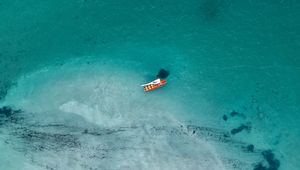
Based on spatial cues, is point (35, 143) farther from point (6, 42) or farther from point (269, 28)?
point (269, 28)

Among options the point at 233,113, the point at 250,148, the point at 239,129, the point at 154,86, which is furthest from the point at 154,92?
the point at 250,148

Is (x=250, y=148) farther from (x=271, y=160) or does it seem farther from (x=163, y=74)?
(x=163, y=74)

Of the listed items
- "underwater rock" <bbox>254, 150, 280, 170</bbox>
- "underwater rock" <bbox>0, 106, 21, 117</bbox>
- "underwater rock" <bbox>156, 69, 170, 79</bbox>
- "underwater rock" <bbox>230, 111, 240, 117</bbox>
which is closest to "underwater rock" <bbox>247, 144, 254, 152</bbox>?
"underwater rock" <bbox>254, 150, 280, 170</bbox>

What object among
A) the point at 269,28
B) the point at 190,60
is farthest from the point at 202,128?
the point at 269,28

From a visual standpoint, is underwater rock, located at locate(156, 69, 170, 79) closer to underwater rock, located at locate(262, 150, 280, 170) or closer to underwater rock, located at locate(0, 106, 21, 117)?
underwater rock, located at locate(262, 150, 280, 170)

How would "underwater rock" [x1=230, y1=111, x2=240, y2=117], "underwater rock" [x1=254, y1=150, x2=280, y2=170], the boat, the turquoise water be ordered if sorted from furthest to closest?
the boat → "underwater rock" [x1=230, y1=111, x2=240, y2=117] → the turquoise water → "underwater rock" [x1=254, y1=150, x2=280, y2=170]

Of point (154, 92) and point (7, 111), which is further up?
point (154, 92)

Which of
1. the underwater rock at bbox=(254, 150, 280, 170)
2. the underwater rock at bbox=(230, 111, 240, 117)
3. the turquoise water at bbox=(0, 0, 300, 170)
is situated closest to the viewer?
the underwater rock at bbox=(254, 150, 280, 170)

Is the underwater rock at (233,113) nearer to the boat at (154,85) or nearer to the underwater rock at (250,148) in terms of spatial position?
the underwater rock at (250,148)
